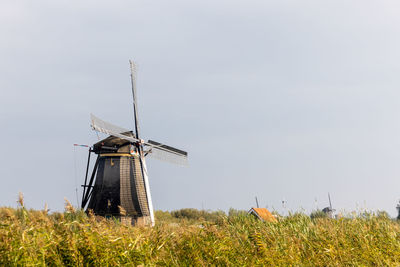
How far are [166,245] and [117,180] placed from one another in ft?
56.3

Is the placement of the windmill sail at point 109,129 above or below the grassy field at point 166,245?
above

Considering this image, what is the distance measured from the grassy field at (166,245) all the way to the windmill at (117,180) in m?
14.0

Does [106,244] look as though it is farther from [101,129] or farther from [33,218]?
[101,129]

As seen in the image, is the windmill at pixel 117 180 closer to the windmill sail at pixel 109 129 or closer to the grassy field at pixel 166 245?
the windmill sail at pixel 109 129

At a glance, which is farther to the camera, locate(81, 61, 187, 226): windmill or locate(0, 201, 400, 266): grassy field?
locate(81, 61, 187, 226): windmill

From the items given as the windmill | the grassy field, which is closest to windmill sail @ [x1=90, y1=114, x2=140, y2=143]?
the windmill

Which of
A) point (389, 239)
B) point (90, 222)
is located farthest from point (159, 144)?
point (90, 222)

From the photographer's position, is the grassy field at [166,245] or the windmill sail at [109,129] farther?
the windmill sail at [109,129]

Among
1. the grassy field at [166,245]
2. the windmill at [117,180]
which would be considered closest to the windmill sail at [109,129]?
the windmill at [117,180]

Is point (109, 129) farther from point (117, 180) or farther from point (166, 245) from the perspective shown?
point (166, 245)

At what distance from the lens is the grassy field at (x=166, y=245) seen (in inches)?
205

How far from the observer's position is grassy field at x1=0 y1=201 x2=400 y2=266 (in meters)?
5.20

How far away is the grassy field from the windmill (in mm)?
14021

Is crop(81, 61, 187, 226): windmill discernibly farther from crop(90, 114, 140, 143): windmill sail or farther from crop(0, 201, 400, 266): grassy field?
crop(0, 201, 400, 266): grassy field
